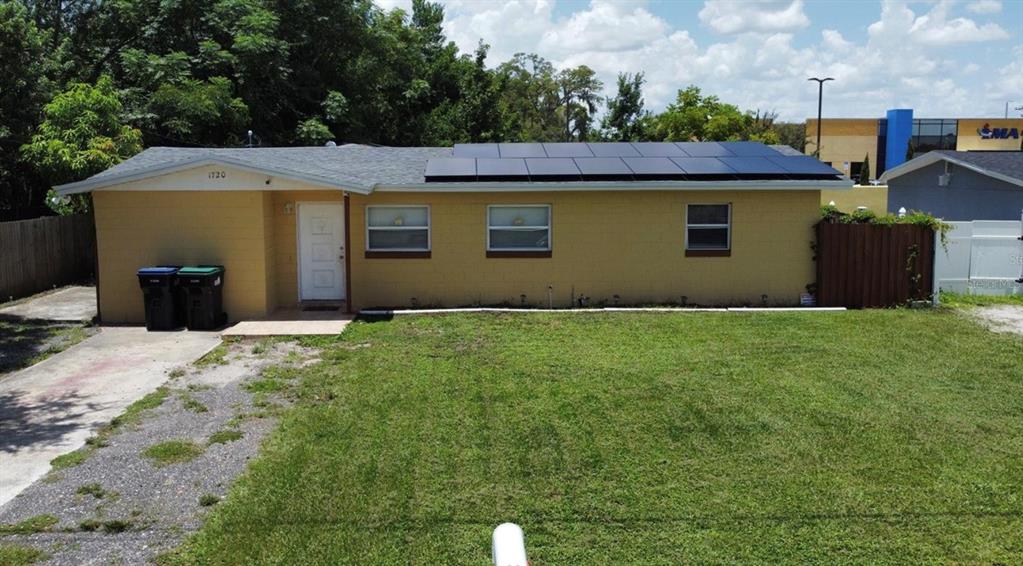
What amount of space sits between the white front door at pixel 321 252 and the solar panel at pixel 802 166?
8793 mm

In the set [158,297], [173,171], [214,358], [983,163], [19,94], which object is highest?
[19,94]

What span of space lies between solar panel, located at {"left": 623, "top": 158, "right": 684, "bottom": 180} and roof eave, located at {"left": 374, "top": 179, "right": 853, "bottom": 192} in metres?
0.31

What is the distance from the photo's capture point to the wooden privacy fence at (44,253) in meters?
17.4

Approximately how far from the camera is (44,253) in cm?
1892

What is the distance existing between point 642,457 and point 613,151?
11570mm

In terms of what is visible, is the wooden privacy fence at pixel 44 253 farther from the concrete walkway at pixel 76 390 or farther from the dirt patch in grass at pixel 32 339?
the concrete walkway at pixel 76 390

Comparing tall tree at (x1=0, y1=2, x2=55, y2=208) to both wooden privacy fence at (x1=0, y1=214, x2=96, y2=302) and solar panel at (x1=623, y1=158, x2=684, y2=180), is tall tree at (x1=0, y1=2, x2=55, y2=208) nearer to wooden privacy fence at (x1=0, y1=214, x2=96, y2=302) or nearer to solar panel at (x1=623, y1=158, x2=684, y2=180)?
wooden privacy fence at (x1=0, y1=214, x2=96, y2=302)

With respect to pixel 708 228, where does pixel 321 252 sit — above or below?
below

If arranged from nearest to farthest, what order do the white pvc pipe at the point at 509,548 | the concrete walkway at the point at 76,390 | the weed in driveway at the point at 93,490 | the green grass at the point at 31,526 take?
1. the white pvc pipe at the point at 509,548
2. the green grass at the point at 31,526
3. the weed in driveway at the point at 93,490
4. the concrete walkway at the point at 76,390

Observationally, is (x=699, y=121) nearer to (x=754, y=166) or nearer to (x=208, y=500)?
(x=754, y=166)

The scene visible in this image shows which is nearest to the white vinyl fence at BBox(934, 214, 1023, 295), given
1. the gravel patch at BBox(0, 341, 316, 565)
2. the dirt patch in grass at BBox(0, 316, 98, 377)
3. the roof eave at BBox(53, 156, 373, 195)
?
the roof eave at BBox(53, 156, 373, 195)

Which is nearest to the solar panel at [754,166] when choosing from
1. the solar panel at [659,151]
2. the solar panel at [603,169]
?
the solar panel at [659,151]

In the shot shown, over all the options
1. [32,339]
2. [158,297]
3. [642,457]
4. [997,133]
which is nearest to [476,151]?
[158,297]

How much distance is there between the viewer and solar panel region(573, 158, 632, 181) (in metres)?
16.0
